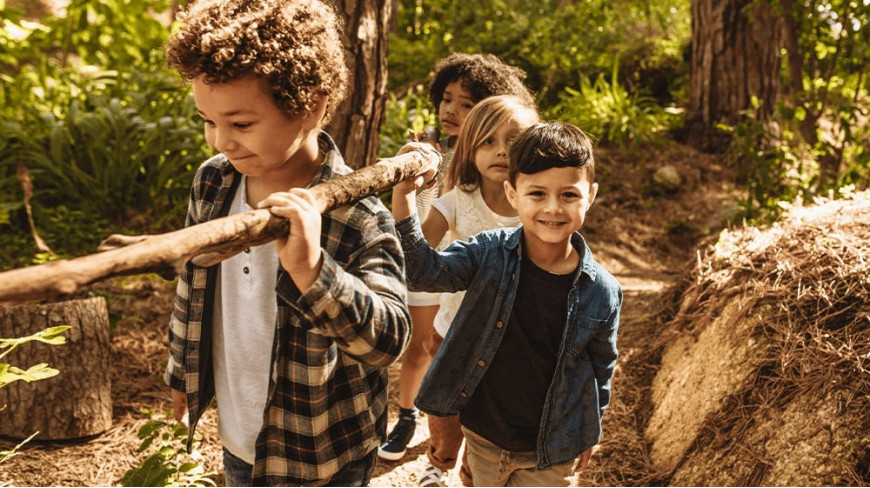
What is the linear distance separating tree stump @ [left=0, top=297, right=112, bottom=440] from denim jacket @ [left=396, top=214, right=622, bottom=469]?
195cm

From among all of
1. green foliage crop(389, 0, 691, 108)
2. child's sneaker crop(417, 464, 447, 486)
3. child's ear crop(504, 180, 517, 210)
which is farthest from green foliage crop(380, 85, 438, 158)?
child's ear crop(504, 180, 517, 210)

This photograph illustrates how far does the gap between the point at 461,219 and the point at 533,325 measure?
2.54 ft

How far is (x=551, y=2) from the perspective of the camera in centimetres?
1045

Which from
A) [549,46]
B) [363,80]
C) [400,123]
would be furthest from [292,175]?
[549,46]

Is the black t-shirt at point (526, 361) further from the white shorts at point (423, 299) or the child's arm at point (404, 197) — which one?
the white shorts at point (423, 299)

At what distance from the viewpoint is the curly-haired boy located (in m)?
1.55

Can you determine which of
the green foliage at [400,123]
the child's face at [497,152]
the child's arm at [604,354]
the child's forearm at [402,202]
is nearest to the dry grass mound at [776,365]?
the child's arm at [604,354]

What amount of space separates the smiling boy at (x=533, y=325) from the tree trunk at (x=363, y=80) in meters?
2.06

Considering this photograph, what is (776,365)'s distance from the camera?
3082 mm

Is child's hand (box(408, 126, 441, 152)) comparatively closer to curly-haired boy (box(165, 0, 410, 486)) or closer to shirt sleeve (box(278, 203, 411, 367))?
curly-haired boy (box(165, 0, 410, 486))

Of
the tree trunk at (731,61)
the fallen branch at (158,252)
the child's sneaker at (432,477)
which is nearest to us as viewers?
the fallen branch at (158,252)

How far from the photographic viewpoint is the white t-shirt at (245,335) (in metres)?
1.93

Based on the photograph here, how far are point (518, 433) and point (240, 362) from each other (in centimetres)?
97

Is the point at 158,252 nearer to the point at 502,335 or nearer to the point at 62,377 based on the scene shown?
the point at 502,335
